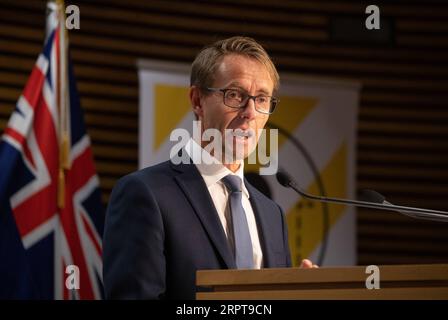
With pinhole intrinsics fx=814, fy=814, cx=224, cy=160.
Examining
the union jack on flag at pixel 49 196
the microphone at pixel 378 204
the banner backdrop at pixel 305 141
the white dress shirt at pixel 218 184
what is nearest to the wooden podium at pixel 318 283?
the microphone at pixel 378 204

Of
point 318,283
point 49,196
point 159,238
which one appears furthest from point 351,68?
point 318,283

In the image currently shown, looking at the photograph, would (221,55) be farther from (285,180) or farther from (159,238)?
(159,238)

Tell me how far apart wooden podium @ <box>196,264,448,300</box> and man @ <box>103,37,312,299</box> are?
33cm

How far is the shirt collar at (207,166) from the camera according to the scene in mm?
2697

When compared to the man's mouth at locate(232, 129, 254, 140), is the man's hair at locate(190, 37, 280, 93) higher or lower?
higher

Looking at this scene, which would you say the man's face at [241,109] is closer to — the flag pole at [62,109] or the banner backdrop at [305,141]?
the flag pole at [62,109]

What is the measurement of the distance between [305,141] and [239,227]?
3.37m

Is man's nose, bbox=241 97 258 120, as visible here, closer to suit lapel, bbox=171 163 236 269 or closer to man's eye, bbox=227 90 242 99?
man's eye, bbox=227 90 242 99

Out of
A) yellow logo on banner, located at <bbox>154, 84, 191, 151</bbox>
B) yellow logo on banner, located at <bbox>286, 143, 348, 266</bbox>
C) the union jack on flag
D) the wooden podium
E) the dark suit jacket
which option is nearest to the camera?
the wooden podium

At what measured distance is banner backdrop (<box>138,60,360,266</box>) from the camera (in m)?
5.55

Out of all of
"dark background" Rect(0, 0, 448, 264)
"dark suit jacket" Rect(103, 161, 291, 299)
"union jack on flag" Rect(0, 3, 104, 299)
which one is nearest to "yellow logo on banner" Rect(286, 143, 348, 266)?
"dark background" Rect(0, 0, 448, 264)

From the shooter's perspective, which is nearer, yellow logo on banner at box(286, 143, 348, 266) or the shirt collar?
the shirt collar
